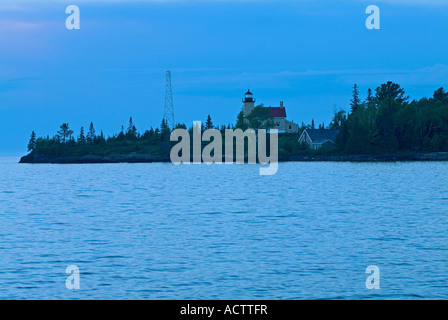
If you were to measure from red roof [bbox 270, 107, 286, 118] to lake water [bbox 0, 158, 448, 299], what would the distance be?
104 metres

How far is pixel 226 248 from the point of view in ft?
91.8

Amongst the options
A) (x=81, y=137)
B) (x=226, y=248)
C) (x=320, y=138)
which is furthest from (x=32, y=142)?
(x=226, y=248)

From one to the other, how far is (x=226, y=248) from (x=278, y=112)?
131238mm

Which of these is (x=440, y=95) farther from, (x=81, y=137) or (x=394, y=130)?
(x=81, y=137)

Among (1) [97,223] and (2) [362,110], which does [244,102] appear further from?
(1) [97,223]

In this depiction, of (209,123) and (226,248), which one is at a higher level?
(209,123)

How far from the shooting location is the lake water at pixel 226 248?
68.7 feet

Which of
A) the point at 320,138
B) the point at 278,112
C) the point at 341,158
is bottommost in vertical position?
the point at 341,158

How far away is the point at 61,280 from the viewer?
22125mm

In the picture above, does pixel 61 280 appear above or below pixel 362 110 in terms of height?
below

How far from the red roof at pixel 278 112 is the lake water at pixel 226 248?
104205 mm

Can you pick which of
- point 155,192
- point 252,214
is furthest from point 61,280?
point 155,192

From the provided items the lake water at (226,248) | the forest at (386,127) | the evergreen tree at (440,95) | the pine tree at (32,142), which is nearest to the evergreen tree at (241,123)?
the forest at (386,127)
